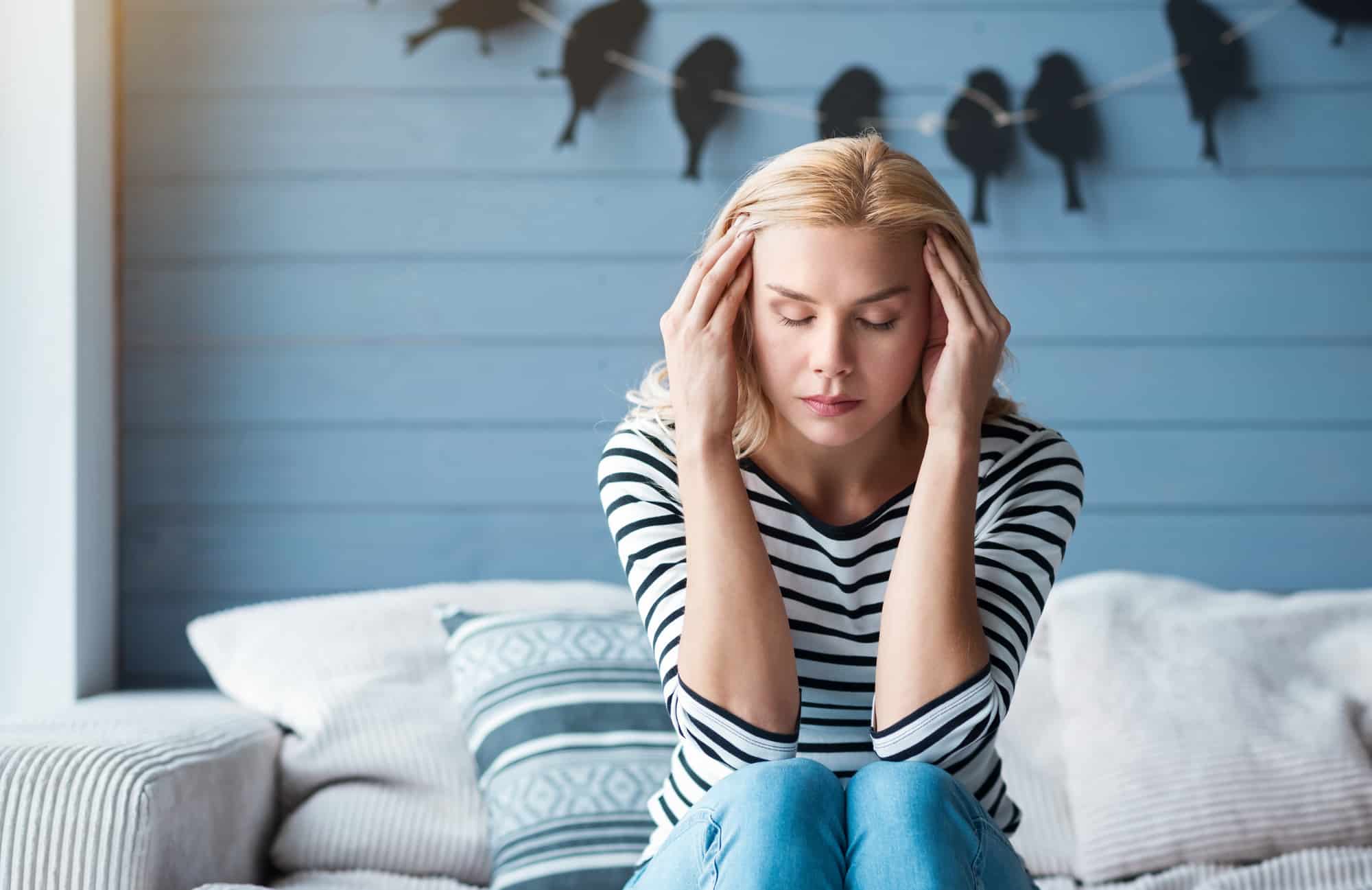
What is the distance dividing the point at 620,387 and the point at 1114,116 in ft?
3.06

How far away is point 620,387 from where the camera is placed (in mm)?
2080

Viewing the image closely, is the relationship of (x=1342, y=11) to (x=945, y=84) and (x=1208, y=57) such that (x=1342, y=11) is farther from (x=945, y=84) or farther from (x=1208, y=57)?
(x=945, y=84)

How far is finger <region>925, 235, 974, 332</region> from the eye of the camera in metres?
1.11

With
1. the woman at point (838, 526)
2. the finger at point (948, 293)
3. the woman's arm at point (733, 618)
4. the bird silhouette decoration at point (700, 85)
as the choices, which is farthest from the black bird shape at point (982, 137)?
the woman's arm at point (733, 618)

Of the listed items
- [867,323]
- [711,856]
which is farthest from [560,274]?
[711,856]

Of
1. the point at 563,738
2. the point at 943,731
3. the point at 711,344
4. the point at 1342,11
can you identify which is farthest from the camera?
the point at 1342,11

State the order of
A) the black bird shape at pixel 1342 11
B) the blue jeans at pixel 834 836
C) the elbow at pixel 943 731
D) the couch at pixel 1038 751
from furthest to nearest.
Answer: the black bird shape at pixel 1342 11, the couch at pixel 1038 751, the elbow at pixel 943 731, the blue jeans at pixel 834 836

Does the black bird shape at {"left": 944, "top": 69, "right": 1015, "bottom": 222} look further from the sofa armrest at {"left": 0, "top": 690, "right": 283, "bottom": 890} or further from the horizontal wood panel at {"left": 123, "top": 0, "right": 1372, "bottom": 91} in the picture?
the sofa armrest at {"left": 0, "top": 690, "right": 283, "bottom": 890}

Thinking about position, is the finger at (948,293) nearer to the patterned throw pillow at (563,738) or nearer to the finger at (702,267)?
the finger at (702,267)

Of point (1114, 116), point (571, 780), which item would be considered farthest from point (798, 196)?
point (1114, 116)

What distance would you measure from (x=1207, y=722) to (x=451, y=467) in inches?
47.8

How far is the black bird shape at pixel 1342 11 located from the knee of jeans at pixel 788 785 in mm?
1673

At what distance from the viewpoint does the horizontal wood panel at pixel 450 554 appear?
2.06 meters

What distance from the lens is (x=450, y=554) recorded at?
208 cm
